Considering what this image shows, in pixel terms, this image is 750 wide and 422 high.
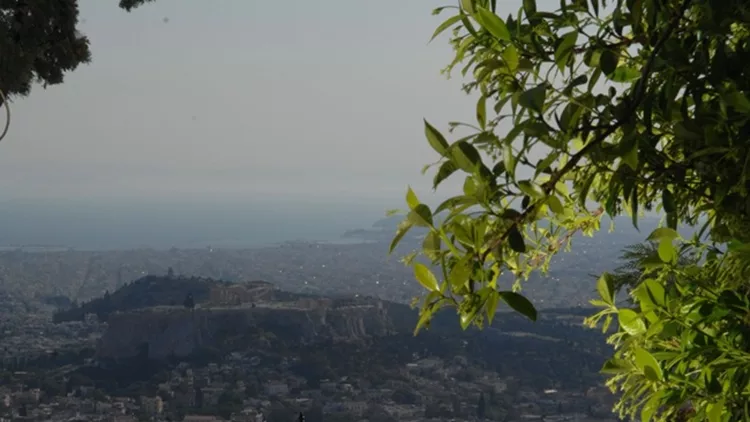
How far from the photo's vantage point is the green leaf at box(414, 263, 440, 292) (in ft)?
→ 1.95

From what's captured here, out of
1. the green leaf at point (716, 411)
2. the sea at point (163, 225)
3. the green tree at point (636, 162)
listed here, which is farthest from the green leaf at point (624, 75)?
the sea at point (163, 225)

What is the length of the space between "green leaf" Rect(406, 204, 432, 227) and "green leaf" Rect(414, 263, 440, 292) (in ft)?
0.14

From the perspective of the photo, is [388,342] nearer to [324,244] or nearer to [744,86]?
[744,86]

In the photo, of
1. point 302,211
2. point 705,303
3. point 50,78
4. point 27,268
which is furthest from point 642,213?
point 302,211

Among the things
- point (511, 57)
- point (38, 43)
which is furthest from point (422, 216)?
point (38, 43)

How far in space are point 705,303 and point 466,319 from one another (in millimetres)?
217

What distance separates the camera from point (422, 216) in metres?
0.56

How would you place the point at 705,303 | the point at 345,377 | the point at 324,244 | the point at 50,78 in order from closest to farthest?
the point at 705,303 → the point at 50,78 → the point at 345,377 → the point at 324,244

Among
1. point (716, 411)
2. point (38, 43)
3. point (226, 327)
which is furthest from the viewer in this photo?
point (226, 327)

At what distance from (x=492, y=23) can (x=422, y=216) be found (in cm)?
13

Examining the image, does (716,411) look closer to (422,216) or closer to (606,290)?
(606,290)

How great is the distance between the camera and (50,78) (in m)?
4.25

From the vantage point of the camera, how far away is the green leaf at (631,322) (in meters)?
0.72

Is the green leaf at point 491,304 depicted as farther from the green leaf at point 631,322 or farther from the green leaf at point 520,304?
the green leaf at point 631,322
